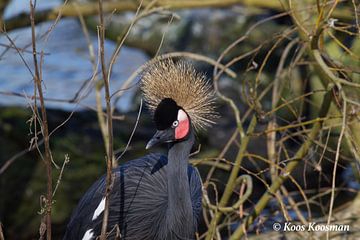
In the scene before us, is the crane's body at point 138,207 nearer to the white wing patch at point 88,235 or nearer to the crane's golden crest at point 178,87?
the white wing patch at point 88,235

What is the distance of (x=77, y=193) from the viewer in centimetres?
570

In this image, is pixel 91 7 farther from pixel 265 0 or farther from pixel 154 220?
pixel 154 220

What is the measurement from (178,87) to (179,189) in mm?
426

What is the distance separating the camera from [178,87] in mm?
2971

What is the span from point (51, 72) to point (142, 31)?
208 cm

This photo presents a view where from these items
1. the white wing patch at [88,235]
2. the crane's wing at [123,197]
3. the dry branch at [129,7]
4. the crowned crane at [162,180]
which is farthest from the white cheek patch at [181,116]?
the dry branch at [129,7]

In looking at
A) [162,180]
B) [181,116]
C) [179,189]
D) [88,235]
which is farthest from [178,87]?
[88,235]

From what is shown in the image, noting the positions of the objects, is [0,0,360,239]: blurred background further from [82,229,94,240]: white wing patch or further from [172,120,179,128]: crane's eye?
[82,229,94,240]: white wing patch

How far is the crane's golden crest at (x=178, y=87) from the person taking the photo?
296 centimetres

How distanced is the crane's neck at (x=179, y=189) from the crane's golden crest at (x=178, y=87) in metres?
0.11

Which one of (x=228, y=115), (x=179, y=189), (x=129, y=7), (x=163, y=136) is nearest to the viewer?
(x=163, y=136)

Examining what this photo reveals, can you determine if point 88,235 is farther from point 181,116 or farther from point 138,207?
point 181,116

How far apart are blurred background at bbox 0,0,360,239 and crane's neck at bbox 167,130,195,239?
0.30 m

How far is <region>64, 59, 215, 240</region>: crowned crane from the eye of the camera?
2957 millimetres
